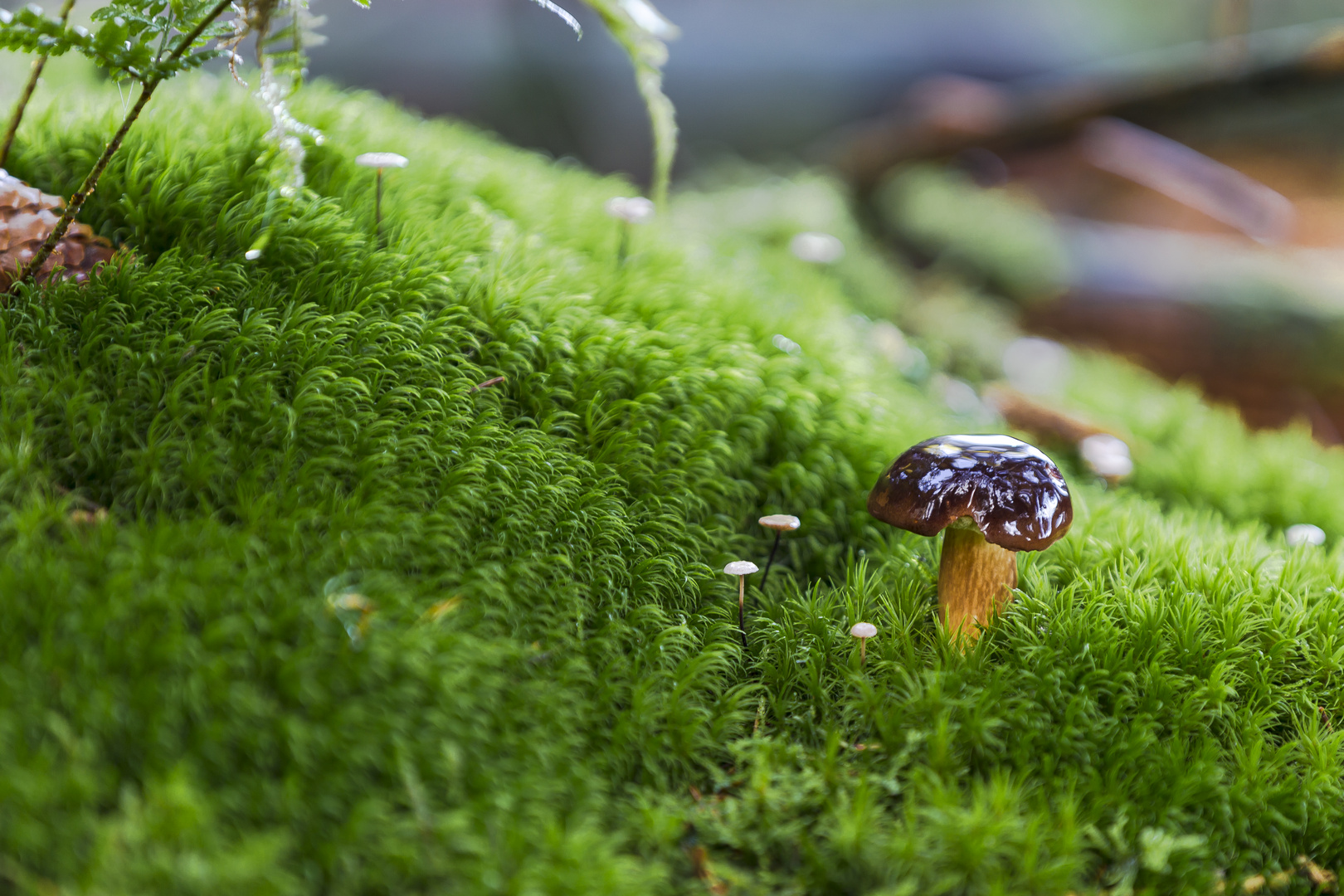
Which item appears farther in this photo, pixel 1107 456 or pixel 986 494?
pixel 1107 456

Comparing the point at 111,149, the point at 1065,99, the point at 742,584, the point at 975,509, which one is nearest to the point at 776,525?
the point at 742,584

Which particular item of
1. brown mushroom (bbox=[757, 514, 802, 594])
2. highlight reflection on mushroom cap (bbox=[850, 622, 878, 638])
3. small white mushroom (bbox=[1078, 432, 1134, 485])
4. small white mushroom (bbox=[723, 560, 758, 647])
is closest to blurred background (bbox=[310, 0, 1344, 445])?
small white mushroom (bbox=[1078, 432, 1134, 485])

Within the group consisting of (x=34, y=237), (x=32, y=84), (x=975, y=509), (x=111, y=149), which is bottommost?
(x=975, y=509)

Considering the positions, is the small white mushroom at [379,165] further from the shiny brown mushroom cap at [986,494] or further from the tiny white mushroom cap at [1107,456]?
the tiny white mushroom cap at [1107,456]

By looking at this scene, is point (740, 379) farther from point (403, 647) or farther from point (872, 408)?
point (403, 647)

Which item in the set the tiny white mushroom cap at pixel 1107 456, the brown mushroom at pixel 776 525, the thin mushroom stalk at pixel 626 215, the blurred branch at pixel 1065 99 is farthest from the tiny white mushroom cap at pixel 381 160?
the blurred branch at pixel 1065 99

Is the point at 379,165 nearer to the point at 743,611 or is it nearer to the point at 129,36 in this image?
the point at 129,36

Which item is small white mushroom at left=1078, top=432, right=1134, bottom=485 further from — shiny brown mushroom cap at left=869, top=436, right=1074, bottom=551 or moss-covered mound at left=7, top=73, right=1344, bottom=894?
shiny brown mushroom cap at left=869, top=436, right=1074, bottom=551
